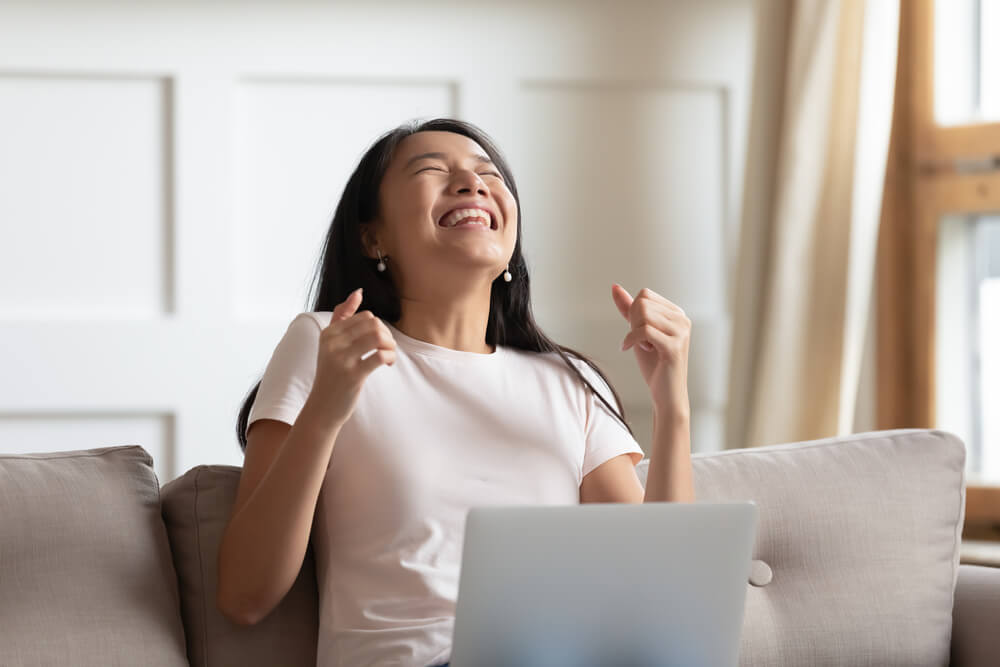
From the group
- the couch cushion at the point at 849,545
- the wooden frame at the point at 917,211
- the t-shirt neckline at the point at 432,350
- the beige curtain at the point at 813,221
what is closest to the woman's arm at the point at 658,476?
the couch cushion at the point at 849,545

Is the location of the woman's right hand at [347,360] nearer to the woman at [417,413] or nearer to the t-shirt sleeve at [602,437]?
the woman at [417,413]

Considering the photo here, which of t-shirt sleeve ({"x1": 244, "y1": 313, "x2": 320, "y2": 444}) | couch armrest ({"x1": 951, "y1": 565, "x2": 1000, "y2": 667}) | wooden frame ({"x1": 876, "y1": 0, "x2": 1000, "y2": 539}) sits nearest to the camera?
t-shirt sleeve ({"x1": 244, "y1": 313, "x2": 320, "y2": 444})

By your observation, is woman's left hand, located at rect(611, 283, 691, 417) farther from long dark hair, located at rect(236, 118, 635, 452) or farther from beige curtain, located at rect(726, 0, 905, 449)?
beige curtain, located at rect(726, 0, 905, 449)

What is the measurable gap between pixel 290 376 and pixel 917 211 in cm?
159

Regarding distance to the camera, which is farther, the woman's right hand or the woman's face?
the woman's face

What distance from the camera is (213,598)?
52.5 inches

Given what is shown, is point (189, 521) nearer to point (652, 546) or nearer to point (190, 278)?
point (652, 546)

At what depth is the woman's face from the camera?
4.66 feet

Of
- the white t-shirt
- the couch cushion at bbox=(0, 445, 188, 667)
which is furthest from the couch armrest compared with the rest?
the couch cushion at bbox=(0, 445, 188, 667)

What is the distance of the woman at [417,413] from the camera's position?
122 cm

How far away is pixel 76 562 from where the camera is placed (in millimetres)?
1251

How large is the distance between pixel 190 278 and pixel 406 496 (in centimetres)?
125

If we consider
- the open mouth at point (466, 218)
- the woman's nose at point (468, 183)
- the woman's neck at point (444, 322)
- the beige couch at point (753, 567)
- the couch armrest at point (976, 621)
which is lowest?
the couch armrest at point (976, 621)

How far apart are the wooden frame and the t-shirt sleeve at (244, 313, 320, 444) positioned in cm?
149
